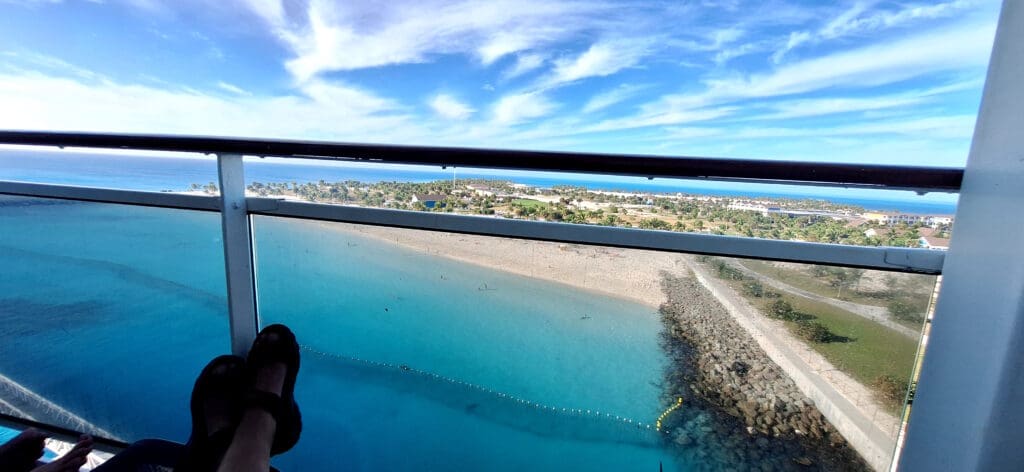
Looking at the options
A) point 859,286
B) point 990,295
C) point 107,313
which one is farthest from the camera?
point 107,313

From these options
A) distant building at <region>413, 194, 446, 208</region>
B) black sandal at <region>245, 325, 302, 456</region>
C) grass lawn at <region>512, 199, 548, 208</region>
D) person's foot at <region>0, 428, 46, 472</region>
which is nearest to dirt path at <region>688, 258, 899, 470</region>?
grass lawn at <region>512, 199, 548, 208</region>

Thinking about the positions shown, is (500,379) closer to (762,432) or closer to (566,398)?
(566,398)

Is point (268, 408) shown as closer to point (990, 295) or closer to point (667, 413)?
point (667, 413)

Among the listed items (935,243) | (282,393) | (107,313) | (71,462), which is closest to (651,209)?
(935,243)

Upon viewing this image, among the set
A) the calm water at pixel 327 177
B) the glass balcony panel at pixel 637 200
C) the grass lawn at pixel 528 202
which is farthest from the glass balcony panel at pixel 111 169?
the grass lawn at pixel 528 202

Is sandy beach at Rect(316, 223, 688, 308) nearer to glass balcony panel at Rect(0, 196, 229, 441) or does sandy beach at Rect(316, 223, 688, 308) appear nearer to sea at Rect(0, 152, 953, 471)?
sea at Rect(0, 152, 953, 471)

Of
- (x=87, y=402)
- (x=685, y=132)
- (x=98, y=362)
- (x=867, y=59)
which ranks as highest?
(x=867, y=59)

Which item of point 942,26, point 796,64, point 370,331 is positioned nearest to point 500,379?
point 370,331
